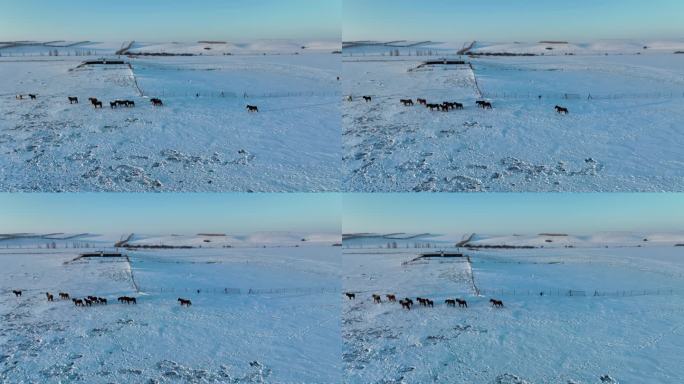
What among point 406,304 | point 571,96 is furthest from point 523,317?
point 571,96

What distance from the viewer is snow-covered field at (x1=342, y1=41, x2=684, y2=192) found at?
6305 millimetres

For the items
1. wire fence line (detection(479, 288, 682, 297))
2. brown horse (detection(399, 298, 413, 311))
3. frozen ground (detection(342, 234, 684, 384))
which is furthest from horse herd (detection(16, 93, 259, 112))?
wire fence line (detection(479, 288, 682, 297))

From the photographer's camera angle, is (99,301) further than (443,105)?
No

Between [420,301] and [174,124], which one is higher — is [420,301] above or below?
below

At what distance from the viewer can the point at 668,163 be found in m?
6.36

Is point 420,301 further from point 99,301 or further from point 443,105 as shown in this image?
point 99,301

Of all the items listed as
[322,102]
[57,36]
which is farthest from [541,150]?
[57,36]

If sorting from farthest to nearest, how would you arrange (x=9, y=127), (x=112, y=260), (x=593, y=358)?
(x=112, y=260) < (x=9, y=127) < (x=593, y=358)

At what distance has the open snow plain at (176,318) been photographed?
6.12 m

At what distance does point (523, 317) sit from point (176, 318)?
316cm

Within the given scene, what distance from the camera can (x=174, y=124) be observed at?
22.1ft

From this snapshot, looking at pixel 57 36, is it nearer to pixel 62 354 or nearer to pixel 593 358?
pixel 62 354

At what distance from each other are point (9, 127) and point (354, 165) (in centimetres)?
324

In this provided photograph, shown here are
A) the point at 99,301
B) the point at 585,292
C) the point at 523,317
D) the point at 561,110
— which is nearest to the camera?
the point at 523,317
